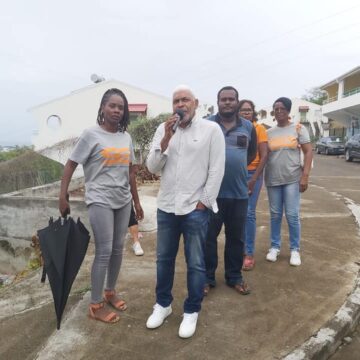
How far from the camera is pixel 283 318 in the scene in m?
2.98

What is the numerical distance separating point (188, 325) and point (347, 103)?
27.7 m

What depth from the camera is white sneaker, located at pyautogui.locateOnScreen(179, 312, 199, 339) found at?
268 cm

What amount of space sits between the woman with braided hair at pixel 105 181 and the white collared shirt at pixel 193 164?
36cm

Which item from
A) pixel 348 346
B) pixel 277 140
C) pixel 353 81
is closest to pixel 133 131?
pixel 277 140

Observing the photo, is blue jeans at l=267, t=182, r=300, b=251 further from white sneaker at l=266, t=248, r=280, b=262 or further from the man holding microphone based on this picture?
the man holding microphone

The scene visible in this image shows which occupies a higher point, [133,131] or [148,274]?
[133,131]

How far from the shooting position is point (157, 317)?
2.85m

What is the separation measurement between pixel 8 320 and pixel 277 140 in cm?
315

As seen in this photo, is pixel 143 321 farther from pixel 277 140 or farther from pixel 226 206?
pixel 277 140

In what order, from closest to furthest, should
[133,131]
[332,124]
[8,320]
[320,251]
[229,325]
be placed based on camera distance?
[229,325] < [8,320] < [320,251] < [133,131] < [332,124]

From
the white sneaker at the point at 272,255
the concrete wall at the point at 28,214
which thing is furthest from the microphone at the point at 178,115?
the concrete wall at the point at 28,214

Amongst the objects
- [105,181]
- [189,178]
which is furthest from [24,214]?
[189,178]

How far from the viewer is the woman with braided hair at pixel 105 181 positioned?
281cm

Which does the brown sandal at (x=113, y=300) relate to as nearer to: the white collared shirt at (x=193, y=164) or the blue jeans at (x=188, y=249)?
the blue jeans at (x=188, y=249)
